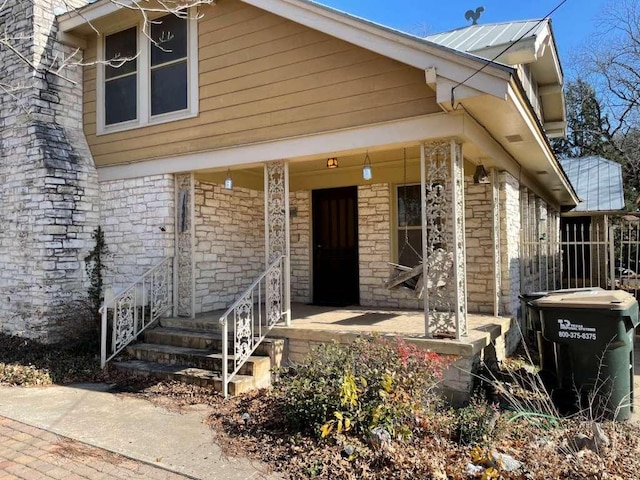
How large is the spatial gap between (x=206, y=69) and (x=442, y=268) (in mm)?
4436

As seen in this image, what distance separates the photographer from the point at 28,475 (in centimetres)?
350

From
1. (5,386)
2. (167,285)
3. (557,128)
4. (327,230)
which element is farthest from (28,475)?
(557,128)

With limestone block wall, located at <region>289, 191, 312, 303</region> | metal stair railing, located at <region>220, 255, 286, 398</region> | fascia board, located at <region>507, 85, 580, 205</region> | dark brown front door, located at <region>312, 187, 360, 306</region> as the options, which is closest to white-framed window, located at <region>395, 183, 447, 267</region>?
dark brown front door, located at <region>312, 187, 360, 306</region>

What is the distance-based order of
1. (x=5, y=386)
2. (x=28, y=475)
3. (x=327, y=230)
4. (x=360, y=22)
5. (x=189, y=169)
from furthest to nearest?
(x=327, y=230)
(x=189, y=169)
(x=5, y=386)
(x=360, y=22)
(x=28, y=475)

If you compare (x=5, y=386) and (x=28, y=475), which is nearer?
(x=28, y=475)

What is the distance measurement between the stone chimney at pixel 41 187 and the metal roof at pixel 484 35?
6.15 metres

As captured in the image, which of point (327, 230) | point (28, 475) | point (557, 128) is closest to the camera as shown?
point (28, 475)

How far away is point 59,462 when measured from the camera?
146 inches

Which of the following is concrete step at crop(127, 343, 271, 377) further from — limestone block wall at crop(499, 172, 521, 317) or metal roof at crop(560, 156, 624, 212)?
A: metal roof at crop(560, 156, 624, 212)

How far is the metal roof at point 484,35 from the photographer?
24.0 feet

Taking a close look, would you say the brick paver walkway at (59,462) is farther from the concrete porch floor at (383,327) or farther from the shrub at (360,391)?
Result: the concrete porch floor at (383,327)

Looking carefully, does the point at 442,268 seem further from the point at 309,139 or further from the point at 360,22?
the point at 360,22

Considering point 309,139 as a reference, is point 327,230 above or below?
below

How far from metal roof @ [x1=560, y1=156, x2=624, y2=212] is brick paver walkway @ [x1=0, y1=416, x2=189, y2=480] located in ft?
44.1
